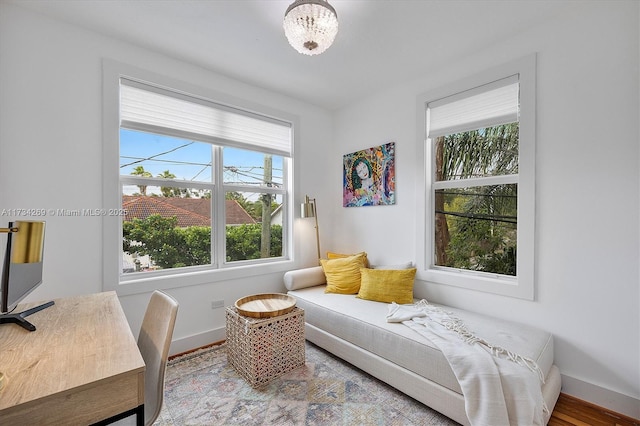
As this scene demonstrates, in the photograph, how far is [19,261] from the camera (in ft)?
3.73

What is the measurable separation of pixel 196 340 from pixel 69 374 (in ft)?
6.27

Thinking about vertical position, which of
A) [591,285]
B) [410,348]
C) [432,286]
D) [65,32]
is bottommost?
[410,348]

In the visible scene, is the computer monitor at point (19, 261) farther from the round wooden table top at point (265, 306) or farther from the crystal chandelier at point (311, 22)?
the crystal chandelier at point (311, 22)

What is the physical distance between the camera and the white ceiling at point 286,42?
1901mm

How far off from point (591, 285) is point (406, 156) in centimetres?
173

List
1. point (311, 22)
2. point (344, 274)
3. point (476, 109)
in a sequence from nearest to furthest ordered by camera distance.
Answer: point (311, 22) < point (476, 109) < point (344, 274)

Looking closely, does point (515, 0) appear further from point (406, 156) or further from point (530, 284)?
point (530, 284)

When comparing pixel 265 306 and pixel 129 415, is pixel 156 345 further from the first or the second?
pixel 265 306

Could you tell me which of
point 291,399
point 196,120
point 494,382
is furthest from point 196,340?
point 494,382

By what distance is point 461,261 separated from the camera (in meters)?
2.65

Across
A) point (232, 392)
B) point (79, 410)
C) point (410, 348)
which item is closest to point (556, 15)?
point (410, 348)

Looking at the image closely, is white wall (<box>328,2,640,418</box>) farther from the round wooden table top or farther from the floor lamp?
the floor lamp

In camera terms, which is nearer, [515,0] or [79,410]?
[79,410]

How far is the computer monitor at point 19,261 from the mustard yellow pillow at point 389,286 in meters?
2.18
